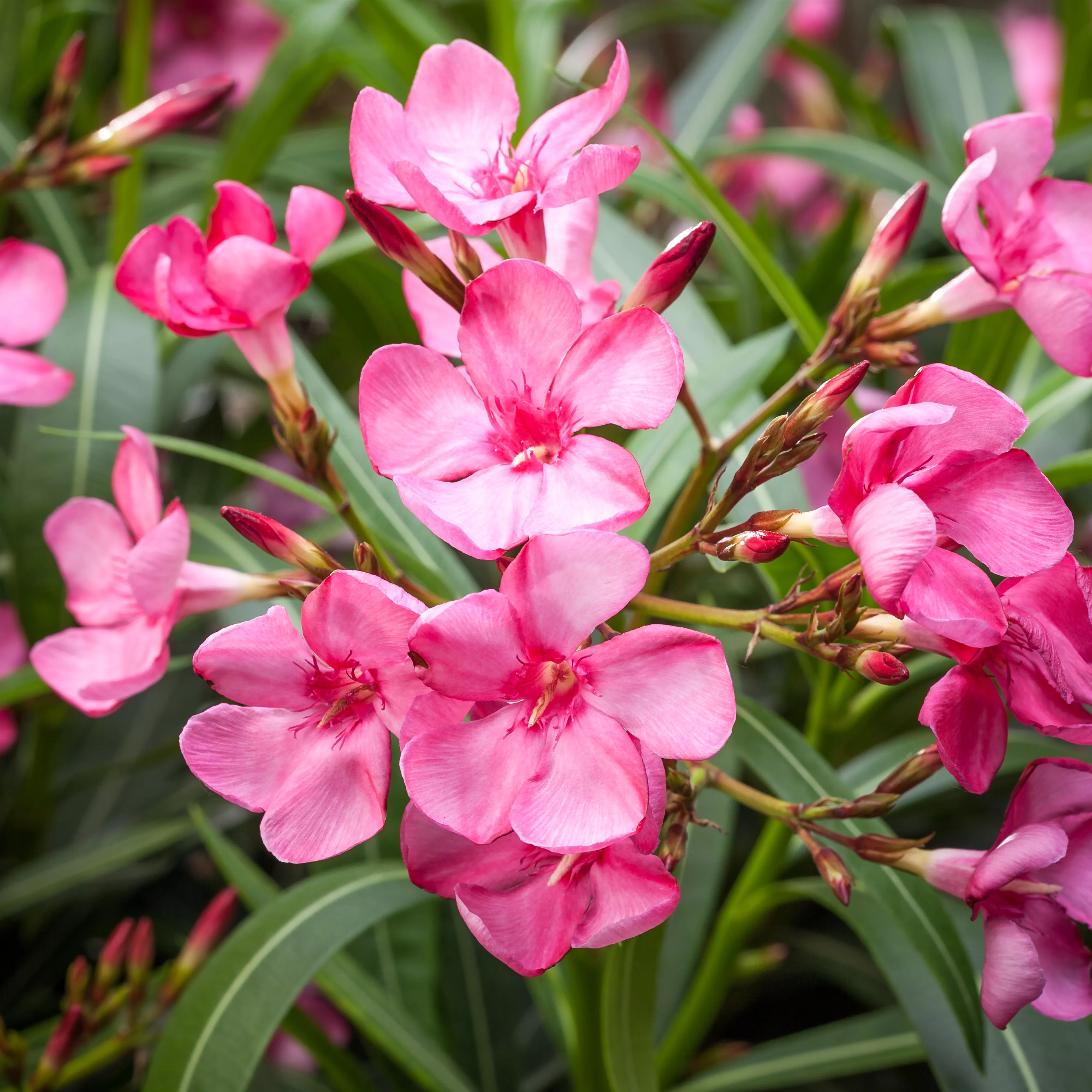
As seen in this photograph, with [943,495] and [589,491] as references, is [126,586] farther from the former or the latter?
[943,495]

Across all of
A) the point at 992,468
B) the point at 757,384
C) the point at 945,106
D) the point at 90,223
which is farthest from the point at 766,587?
the point at 90,223

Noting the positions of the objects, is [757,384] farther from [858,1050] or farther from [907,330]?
[858,1050]

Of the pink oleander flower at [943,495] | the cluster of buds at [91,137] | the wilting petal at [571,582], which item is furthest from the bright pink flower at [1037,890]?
the cluster of buds at [91,137]

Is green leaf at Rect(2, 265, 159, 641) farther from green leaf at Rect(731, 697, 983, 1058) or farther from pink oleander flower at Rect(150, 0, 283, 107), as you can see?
pink oleander flower at Rect(150, 0, 283, 107)

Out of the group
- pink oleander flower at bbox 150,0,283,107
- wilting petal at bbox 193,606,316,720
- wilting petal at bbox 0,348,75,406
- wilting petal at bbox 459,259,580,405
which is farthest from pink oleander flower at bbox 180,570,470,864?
pink oleander flower at bbox 150,0,283,107

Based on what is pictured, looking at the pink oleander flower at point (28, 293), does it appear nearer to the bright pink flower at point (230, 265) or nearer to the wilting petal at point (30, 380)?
the wilting petal at point (30, 380)

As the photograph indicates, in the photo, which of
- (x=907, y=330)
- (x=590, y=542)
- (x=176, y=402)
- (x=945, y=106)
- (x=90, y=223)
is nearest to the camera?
(x=590, y=542)
